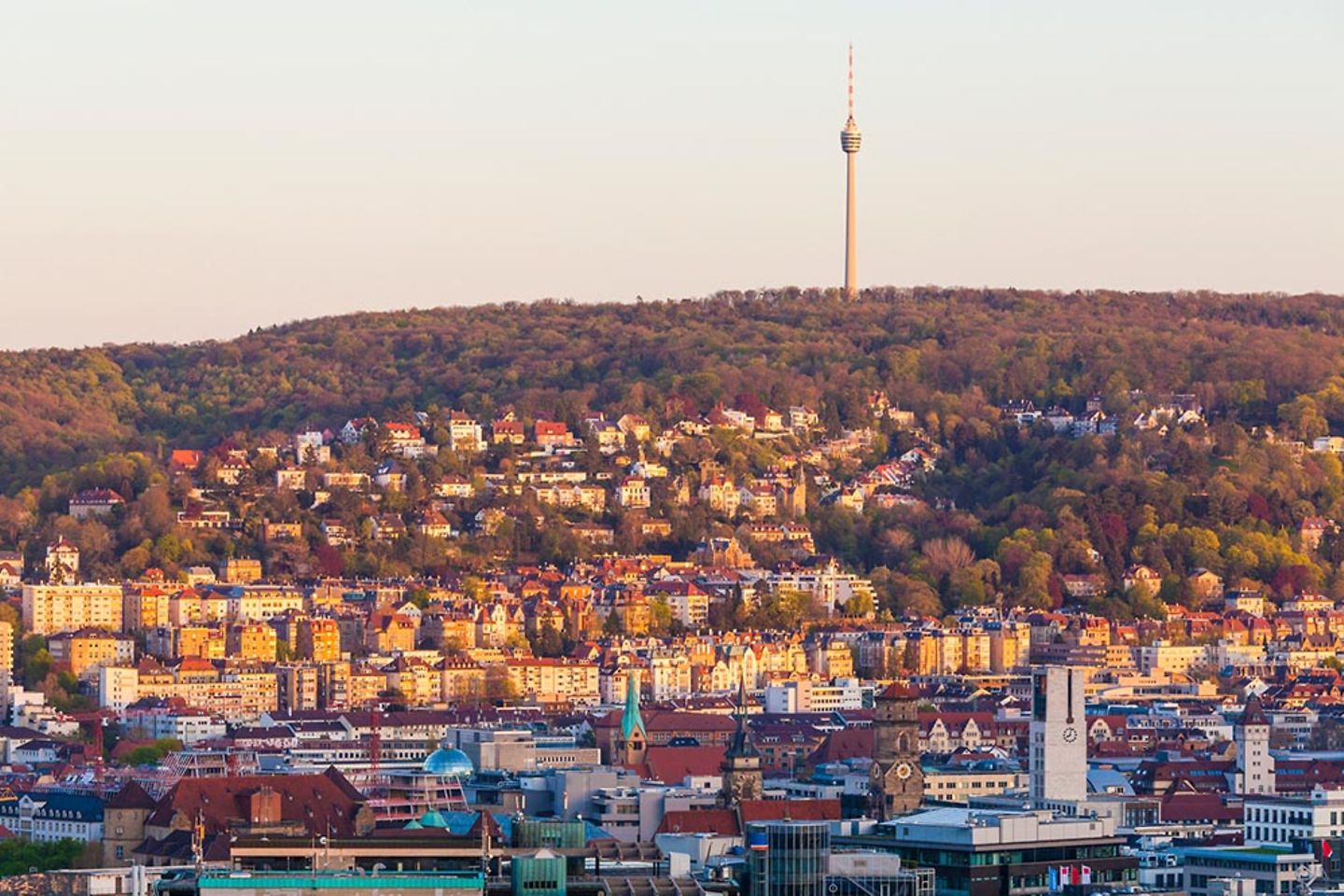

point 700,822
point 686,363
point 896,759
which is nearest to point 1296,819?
point 896,759

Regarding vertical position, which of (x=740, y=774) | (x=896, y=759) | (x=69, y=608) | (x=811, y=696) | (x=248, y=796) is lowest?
(x=811, y=696)

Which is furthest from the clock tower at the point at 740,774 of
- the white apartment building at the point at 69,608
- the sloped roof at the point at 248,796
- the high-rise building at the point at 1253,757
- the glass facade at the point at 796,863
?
the white apartment building at the point at 69,608

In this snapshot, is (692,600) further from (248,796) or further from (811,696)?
(248,796)

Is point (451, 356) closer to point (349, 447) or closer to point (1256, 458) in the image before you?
point (349, 447)

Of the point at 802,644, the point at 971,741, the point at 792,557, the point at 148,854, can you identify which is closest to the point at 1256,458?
the point at 792,557

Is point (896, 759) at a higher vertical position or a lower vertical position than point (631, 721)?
higher

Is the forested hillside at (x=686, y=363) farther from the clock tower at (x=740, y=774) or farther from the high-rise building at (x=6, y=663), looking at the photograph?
the clock tower at (x=740, y=774)
